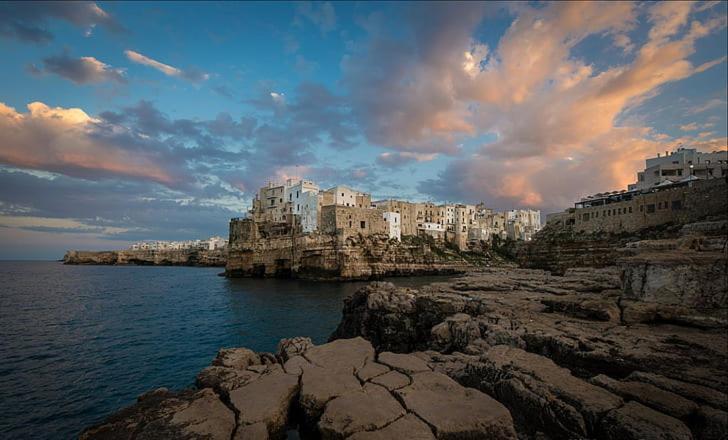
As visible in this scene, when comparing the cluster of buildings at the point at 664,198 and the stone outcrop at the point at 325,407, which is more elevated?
the cluster of buildings at the point at 664,198

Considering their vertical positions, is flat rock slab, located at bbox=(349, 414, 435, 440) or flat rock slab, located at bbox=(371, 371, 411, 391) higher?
flat rock slab, located at bbox=(371, 371, 411, 391)

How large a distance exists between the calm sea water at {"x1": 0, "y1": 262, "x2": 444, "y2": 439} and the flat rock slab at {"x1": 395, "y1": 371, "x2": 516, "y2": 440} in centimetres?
1203

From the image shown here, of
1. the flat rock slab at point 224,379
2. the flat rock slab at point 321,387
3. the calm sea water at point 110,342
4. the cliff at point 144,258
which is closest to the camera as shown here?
the flat rock slab at point 321,387

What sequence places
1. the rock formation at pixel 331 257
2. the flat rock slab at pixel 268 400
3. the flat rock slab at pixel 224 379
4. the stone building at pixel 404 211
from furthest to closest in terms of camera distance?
the stone building at pixel 404 211 → the rock formation at pixel 331 257 → the flat rock slab at pixel 224 379 → the flat rock slab at pixel 268 400

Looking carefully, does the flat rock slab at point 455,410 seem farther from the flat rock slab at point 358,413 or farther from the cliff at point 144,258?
the cliff at point 144,258

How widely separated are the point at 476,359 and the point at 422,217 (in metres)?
84.1

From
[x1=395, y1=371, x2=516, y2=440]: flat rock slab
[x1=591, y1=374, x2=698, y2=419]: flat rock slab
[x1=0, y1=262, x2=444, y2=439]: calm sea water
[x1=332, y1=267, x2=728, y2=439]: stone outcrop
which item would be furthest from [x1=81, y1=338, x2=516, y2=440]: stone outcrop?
[x1=0, y1=262, x2=444, y2=439]: calm sea water

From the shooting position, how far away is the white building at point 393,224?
7631 cm

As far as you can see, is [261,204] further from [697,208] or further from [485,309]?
[697,208]

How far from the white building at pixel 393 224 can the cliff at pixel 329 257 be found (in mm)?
3135

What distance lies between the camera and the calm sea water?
12.0m

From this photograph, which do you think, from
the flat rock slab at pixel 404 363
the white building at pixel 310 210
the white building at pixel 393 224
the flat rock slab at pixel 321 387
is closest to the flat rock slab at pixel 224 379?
the flat rock slab at pixel 321 387

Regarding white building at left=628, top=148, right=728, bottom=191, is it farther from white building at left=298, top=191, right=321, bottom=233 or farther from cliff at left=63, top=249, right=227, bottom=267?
cliff at left=63, top=249, right=227, bottom=267

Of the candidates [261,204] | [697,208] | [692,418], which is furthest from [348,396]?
[261,204]
